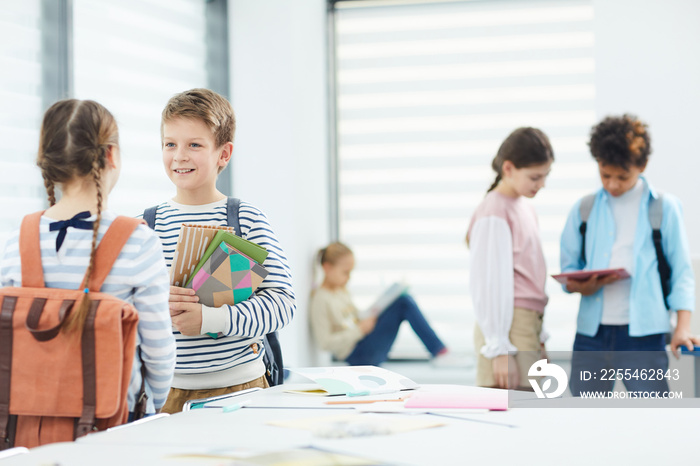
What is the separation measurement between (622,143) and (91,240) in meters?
1.99

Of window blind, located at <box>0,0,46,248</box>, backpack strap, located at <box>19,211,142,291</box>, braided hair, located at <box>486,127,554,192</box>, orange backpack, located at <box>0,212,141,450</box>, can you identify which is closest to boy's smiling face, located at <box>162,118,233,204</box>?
backpack strap, located at <box>19,211,142,291</box>

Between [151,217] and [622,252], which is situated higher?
[151,217]

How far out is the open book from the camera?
13.7ft

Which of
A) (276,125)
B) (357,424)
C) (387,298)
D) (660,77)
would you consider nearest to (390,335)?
(387,298)

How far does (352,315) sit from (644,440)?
3.14 meters

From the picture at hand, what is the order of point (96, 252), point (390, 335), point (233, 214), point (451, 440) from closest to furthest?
point (451, 440) < point (96, 252) < point (233, 214) < point (390, 335)

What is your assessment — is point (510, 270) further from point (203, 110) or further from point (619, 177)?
point (203, 110)

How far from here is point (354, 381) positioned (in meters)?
1.64

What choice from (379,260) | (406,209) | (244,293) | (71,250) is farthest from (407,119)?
(71,250)

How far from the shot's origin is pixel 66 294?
3.89 feet

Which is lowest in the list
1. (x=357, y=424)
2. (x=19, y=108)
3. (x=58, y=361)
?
(x=357, y=424)

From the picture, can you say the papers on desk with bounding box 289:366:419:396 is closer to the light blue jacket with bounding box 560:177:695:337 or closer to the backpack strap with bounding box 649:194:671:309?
the light blue jacket with bounding box 560:177:695:337

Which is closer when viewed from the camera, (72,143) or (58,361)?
(58,361)

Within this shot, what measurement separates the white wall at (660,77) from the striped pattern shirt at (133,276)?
356cm
